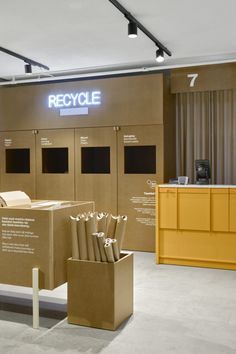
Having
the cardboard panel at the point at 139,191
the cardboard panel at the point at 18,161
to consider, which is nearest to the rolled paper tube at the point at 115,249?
the cardboard panel at the point at 139,191

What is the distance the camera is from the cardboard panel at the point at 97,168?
6477 millimetres

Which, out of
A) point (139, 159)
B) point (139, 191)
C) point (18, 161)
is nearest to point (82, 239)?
point (139, 191)

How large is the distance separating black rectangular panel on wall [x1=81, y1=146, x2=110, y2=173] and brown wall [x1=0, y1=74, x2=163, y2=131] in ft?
1.63

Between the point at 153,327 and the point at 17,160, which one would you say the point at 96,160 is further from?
the point at 153,327

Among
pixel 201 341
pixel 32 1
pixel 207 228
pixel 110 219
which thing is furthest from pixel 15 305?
pixel 32 1

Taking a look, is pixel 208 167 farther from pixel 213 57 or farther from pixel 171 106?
pixel 213 57

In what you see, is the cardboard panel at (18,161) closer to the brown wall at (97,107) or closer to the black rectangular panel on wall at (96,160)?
the brown wall at (97,107)

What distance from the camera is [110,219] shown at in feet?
12.3

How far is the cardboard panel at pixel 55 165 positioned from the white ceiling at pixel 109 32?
46.1 inches

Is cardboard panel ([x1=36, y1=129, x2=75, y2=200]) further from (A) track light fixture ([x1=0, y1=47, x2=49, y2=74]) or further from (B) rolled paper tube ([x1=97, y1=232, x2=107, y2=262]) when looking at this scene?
(B) rolled paper tube ([x1=97, y1=232, x2=107, y2=262])

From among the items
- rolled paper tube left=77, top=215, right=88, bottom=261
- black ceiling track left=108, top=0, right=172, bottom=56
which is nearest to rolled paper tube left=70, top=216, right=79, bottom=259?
rolled paper tube left=77, top=215, right=88, bottom=261

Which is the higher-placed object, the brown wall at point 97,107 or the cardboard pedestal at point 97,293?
the brown wall at point 97,107

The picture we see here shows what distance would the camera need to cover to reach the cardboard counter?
11.2ft

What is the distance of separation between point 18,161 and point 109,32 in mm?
A: 3437
